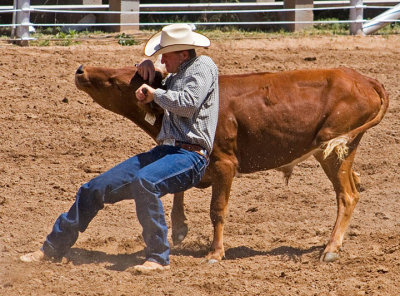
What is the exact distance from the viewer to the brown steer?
6445 millimetres

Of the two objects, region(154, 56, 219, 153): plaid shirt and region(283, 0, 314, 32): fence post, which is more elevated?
region(283, 0, 314, 32): fence post

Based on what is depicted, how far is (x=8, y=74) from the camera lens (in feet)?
33.6

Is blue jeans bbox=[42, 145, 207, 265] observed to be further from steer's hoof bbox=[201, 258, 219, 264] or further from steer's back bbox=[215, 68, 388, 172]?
steer's back bbox=[215, 68, 388, 172]

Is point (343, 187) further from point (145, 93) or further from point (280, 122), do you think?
point (145, 93)

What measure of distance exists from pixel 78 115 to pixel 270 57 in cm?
316

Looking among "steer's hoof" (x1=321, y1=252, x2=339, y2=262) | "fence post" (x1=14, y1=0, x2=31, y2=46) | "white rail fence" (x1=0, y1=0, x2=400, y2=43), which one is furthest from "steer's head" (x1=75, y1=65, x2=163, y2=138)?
"white rail fence" (x1=0, y1=0, x2=400, y2=43)

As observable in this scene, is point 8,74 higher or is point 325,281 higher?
point 8,74

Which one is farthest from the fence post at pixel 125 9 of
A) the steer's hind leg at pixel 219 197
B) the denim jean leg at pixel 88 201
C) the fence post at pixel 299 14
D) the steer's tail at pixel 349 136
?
the denim jean leg at pixel 88 201

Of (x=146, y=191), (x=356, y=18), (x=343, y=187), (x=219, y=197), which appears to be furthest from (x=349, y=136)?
(x=356, y=18)

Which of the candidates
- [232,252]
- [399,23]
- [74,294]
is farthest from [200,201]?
[399,23]

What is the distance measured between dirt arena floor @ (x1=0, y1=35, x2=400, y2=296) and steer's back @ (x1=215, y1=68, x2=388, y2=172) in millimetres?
796

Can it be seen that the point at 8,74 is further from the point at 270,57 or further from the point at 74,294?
the point at 74,294

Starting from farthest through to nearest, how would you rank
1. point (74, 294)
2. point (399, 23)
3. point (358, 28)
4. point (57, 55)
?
1. point (399, 23)
2. point (358, 28)
3. point (57, 55)
4. point (74, 294)

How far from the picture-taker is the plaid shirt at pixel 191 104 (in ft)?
18.9
